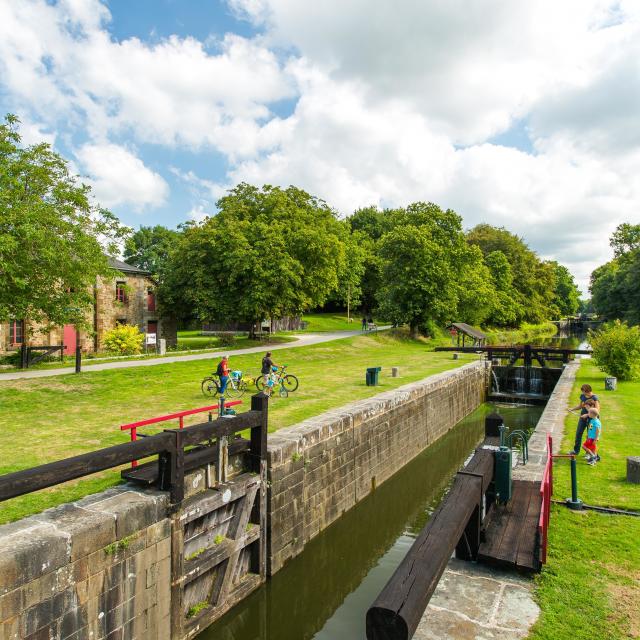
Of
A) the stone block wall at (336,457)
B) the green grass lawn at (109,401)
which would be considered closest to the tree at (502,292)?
the green grass lawn at (109,401)

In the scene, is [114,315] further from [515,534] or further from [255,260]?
[515,534]

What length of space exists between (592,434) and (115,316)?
1140 inches

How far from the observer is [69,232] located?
45.8ft

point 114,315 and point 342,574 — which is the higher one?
point 114,315

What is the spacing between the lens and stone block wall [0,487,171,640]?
4316 millimetres

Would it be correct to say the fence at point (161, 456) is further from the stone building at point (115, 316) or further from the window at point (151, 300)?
the window at point (151, 300)

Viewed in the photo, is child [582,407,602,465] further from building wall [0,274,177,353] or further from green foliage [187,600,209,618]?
building wall [0,274,177,353]

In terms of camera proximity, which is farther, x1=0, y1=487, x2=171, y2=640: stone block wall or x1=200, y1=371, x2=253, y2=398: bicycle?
x1=200, y1=371, x2=253, y2=398: bicycle

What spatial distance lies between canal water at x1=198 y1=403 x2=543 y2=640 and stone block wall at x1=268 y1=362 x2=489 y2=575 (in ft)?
0.99

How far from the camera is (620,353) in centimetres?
1970

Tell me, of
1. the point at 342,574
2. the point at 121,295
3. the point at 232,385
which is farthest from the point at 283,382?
the point at 121,295

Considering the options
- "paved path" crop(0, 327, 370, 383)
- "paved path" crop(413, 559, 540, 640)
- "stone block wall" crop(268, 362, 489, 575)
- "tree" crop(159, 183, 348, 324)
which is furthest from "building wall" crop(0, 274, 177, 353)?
"paved path" crop(413, 559, 540, 640)

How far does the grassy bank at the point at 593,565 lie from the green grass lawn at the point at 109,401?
571cm

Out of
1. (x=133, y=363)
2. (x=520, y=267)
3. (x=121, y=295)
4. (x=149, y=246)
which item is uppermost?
(x=149, y=246)
